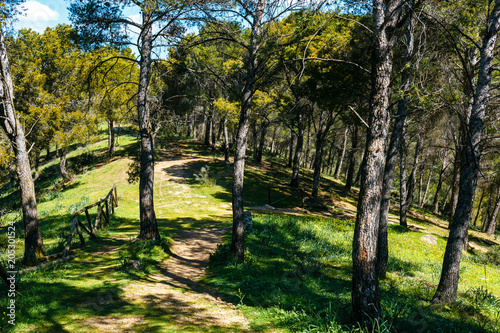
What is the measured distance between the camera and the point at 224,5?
29.2 feet

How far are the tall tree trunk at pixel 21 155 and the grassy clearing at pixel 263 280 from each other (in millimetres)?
1249

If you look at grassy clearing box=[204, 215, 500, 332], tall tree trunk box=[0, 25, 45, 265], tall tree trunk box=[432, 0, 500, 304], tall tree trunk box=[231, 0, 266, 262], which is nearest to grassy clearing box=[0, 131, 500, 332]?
grassy clearing box=[204, 215, 500, 332]

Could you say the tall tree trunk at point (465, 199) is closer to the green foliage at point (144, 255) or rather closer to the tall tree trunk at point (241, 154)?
the tall tree trunk at point (241, 154)

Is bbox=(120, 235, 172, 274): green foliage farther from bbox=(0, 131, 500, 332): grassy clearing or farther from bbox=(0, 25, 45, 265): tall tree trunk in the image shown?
bbox=(0, 25, 45, 265): tall tree trunk

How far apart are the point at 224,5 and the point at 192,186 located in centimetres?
1588

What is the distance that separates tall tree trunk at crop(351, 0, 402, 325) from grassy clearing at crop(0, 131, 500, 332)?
620mm

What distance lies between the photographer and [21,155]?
26.1ft

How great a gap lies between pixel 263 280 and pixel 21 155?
302 inches

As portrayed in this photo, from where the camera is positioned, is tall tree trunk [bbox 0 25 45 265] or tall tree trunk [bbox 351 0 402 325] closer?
tall tree trunk [bbox 351 0 402 325]

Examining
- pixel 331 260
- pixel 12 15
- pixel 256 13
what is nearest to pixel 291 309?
pixel 331 260

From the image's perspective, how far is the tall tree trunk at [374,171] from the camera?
4853 mm

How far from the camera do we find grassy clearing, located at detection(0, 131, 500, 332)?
511cm

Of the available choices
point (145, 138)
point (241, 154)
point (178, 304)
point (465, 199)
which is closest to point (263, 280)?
point (178, 304)

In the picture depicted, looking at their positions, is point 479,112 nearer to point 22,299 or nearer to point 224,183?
point 22,299
